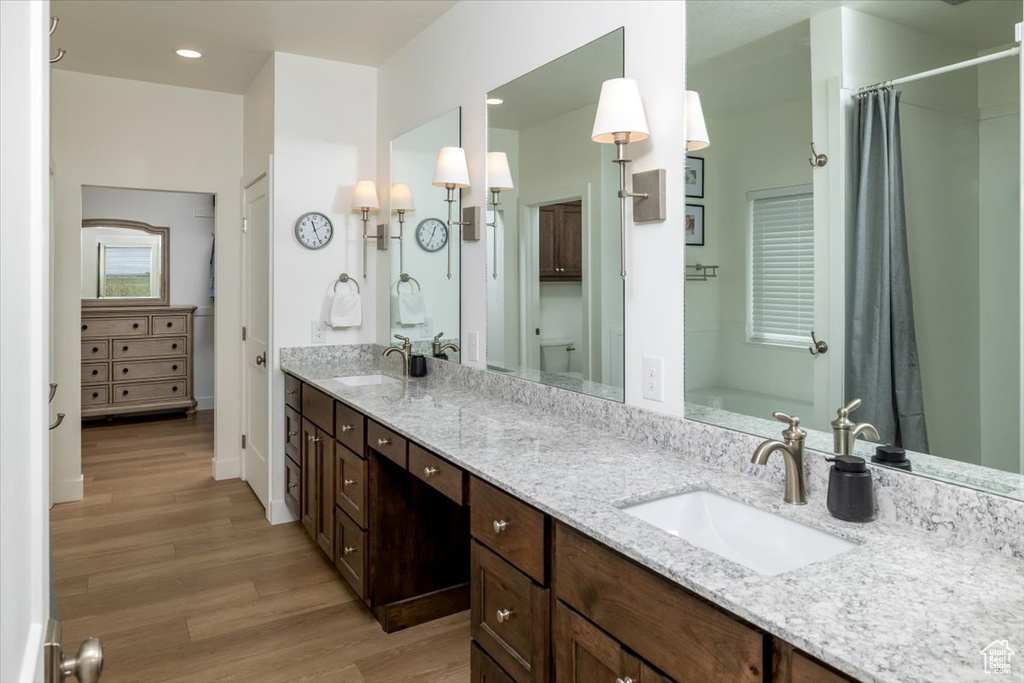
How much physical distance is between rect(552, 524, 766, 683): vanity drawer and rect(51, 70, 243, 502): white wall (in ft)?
12.5

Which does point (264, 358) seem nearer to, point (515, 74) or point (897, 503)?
point (515, 74)

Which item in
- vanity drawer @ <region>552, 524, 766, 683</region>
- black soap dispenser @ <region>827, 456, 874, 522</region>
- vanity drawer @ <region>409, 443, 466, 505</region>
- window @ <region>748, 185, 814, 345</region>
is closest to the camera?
vanity drawer @ <region>552, 524, 766, 683</region>

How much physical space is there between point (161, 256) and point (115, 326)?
0.84 metres

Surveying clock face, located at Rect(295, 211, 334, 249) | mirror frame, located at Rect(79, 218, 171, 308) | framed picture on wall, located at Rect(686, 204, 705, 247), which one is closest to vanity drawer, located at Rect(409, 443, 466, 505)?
framed picture on wall, located at Rect(686, 204, 705, 247)

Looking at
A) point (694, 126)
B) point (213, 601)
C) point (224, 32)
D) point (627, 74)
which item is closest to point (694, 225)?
point (694, 126)

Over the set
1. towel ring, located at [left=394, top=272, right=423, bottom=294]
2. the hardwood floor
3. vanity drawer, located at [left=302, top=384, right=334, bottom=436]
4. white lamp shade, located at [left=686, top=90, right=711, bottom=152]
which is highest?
white lamp shade, located at [left=686, top=90, right=711, bottom=152]

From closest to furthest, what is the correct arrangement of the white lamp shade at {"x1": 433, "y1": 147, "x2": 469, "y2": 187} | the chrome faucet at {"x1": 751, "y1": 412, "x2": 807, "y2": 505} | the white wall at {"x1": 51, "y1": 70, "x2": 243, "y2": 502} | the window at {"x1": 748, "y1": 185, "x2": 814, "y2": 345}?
the chrome faucet at {"x1": 751, "y1": 412, "x2": 807, "y2": 505} < the window at {"x1": 748, "y1": 185, "x2": 814, "y2": 345} < the white lamp shade at {"x1": 433, "y1": 147, "x2": 469, "y2": 187} < the white wall at {"x1": 51, "y1": 70, "x2": 243, "y2": 502}

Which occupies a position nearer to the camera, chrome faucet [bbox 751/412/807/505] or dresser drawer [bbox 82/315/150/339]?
chrome faucet [bbox 751/412/807/505]

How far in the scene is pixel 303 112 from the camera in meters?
3.80

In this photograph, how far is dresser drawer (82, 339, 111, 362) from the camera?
6.14 meters

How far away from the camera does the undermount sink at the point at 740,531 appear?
1.35 m

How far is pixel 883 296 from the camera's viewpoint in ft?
4.79

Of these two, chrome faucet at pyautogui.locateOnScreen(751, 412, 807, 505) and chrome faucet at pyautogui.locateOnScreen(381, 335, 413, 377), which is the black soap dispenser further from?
chrome faucet at pyautogui.locateOnScreen(381, 335, 413, 377)

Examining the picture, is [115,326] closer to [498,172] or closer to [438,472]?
[498,172]
